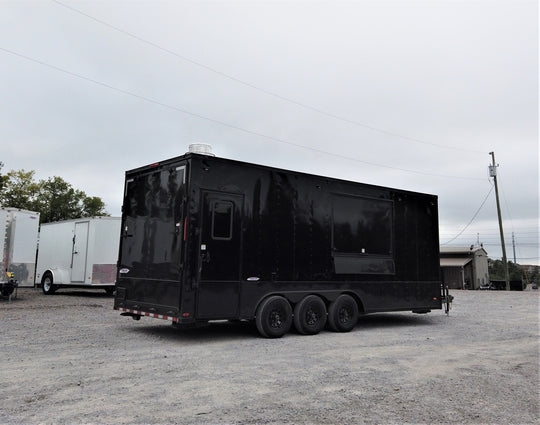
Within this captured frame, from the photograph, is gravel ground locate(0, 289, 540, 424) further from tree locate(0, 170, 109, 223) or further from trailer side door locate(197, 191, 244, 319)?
tree locate(0, 170, 109, 223)

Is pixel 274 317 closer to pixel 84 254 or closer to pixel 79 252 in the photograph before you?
pixel 84 254

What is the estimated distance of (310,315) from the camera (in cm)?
915

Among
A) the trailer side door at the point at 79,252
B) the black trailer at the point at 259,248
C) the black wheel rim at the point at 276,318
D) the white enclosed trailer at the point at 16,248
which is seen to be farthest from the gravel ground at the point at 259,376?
the trailer side door at the point at 79,252

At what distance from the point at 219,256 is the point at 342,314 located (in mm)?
3297

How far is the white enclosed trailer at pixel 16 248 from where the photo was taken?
14.6m

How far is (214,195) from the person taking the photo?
8109 millimetres

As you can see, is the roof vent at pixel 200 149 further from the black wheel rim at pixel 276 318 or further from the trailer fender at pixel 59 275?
the trailer fender at pixel 59 275

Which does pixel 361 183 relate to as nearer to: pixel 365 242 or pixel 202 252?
pixel 365 242

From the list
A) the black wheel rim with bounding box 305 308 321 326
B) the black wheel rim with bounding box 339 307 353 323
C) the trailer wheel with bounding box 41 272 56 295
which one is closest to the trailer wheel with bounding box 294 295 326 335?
the black wheel rim with bounding box 305 308 321 326

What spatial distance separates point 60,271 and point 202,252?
12.4 meters

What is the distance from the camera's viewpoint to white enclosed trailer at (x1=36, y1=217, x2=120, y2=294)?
16578 millimetres

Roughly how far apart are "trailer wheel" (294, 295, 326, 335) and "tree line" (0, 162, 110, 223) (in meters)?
32.0

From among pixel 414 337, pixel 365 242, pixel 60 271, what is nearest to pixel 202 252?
pixel 365 242

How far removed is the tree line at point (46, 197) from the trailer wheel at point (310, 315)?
1259 inches
